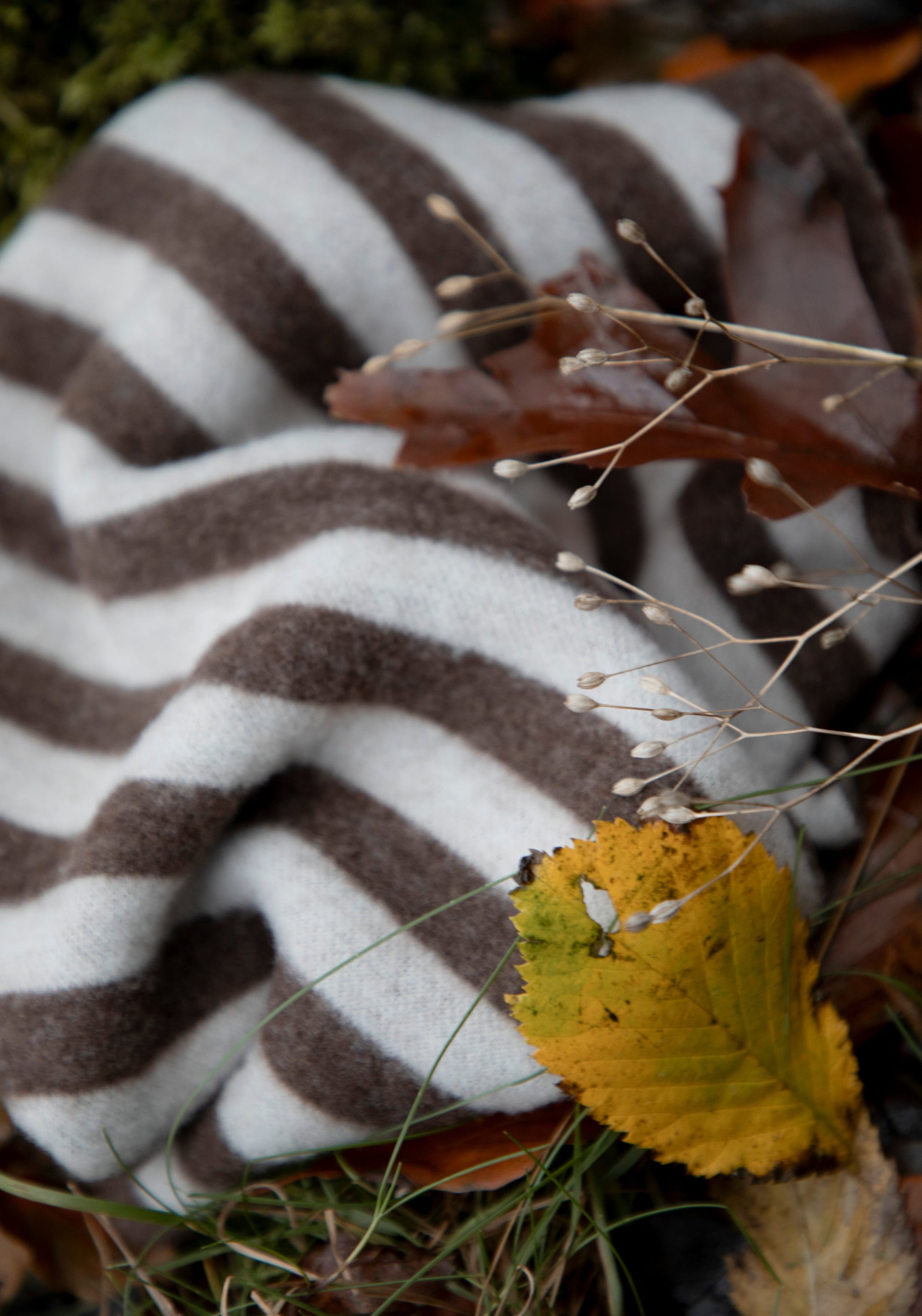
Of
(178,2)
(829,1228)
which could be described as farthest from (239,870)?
(178,2)

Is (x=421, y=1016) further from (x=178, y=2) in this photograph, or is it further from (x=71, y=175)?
(x=178, y=2)

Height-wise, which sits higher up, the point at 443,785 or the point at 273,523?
the point at 273,523

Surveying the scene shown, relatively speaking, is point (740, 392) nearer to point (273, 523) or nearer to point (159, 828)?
point (273, 523)

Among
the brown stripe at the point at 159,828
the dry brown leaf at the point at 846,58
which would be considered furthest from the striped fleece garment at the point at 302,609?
the dry brown leaf at the point at 846,58

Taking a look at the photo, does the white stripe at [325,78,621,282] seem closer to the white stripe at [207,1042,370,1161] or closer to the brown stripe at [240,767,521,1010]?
the brown stripe at [240,767,521,1010]

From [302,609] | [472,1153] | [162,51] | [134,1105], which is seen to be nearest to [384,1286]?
[472,1153]
